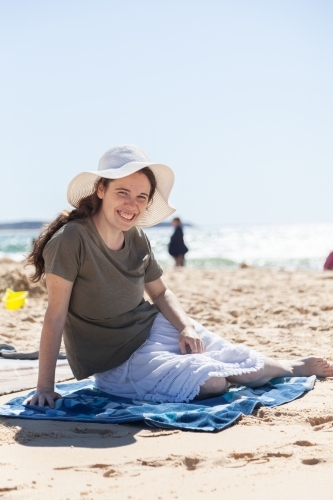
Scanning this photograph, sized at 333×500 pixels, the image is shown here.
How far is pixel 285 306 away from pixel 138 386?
13.2 feet

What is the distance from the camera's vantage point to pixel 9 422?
9.71 feet

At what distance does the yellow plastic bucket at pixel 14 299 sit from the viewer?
23.8ft

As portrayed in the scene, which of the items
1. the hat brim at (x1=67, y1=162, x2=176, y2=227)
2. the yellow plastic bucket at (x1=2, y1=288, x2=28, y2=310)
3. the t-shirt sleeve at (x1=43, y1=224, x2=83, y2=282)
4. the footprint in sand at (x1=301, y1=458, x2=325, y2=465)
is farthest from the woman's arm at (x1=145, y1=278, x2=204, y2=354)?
the yellow plastic bucket at (x1=2, y1=288, x2=28, y2=310)

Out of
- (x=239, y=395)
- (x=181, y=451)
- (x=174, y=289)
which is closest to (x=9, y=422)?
(x=181, y=451)

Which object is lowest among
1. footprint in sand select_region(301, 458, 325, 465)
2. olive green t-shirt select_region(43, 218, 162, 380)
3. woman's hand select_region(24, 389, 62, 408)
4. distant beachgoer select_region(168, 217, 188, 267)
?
distant beachgoer select_region(168, 217, 188, 267)

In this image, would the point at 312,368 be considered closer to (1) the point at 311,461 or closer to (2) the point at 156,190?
(2) the point at 156,190

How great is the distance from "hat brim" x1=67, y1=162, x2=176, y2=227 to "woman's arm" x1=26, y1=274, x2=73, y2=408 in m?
0.51

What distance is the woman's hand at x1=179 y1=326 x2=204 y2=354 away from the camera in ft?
11.2

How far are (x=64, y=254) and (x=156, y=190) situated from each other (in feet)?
2.34

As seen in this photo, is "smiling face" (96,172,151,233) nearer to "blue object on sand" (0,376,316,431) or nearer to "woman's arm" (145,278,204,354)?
"woman's arm" (145,278,204,354)

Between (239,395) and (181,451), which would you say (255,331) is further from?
(181,451)

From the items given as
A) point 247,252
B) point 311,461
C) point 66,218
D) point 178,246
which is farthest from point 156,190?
point 247,252

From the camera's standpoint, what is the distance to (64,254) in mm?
3156

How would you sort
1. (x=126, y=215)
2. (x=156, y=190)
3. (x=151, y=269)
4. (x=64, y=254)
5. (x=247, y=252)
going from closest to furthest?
(x=64, y=254) < (x=126, y=215) < (x=156, y=190) < (x=151, y=269) < (x=247, y=252)
